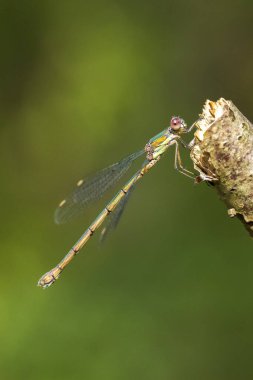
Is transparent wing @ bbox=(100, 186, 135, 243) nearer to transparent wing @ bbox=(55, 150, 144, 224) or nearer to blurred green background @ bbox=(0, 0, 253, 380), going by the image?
transparent wing @ bbox=(55, 150, 144, 224)

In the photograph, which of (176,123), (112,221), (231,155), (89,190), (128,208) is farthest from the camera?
(128,208)

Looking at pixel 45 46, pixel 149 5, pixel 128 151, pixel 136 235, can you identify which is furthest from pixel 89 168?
pixel 149 5

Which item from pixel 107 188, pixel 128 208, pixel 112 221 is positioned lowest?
pixel 112 221

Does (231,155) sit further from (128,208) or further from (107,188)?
(128,208)

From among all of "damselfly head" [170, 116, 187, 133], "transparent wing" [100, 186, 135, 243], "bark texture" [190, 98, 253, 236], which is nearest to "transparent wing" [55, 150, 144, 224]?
"transparent wing" [100, 186, 135, 243]

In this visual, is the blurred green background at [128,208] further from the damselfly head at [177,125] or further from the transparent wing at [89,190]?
the damselfly head at [177,125]

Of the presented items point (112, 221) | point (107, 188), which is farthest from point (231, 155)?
point (107, 188)
